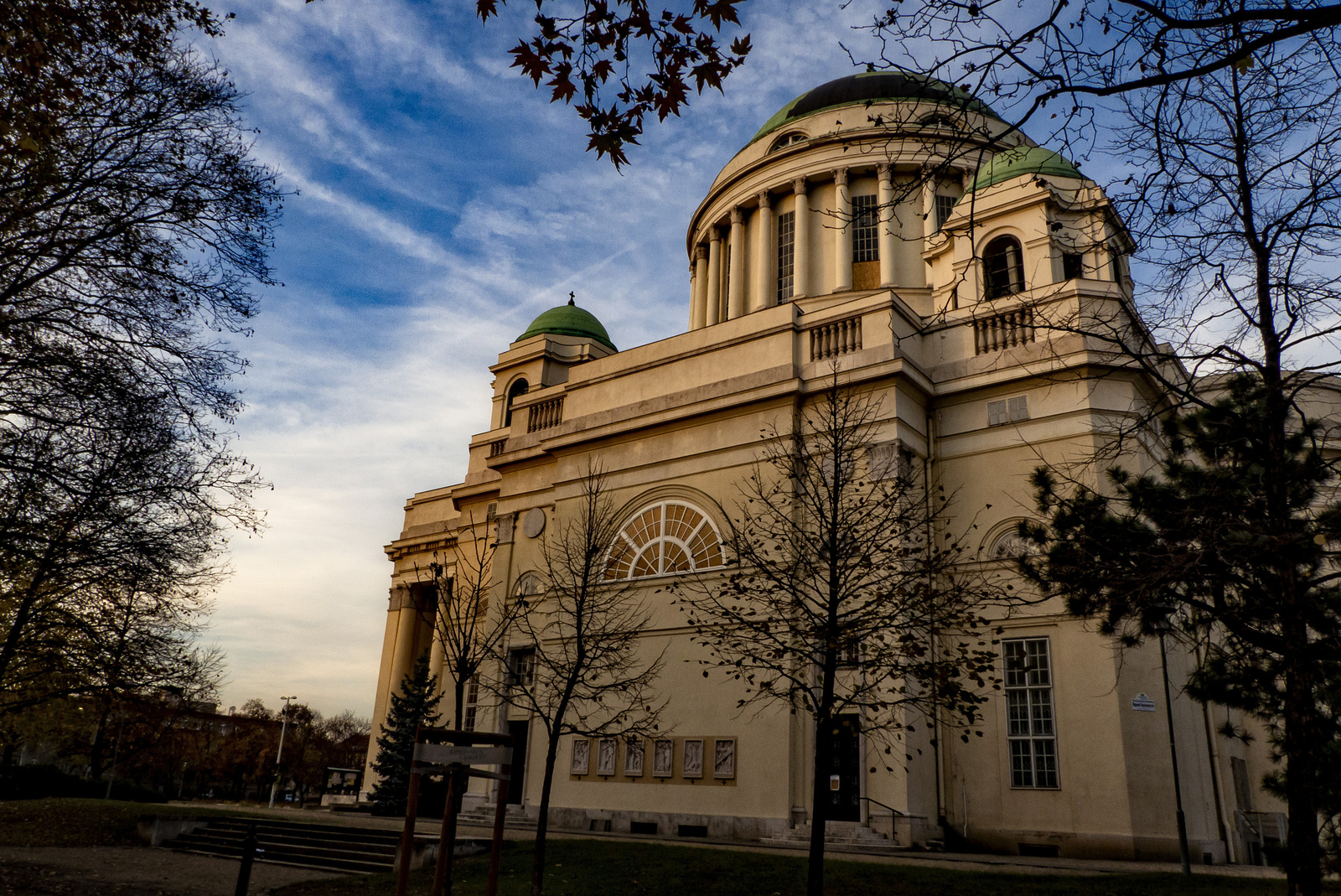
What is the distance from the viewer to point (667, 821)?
2009 centimetres

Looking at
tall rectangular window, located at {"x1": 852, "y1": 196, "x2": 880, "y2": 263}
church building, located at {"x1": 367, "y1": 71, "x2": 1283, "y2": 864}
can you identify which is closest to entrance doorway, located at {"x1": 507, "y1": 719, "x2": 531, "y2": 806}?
church building, located at {"x1": 367, "y1": 71, "x2": 1283, "y2": 864}

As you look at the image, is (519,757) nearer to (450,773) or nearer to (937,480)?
(937,480)

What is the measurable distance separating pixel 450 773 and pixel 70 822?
677 inches

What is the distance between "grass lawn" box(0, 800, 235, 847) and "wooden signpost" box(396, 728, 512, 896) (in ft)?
46.9

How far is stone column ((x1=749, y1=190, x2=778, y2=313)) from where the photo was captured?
31172 millimetres

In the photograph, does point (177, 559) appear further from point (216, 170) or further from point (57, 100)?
point (57, 100)

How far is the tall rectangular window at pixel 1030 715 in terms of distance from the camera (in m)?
17.9

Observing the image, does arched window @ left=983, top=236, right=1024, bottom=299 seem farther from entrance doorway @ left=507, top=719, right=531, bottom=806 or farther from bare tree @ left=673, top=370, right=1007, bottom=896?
entrance doorway @ left=507, top=719, right=531, bottom=806

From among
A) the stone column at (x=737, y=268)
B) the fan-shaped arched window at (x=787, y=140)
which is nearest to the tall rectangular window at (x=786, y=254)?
the stone column at (x=737, y=268)

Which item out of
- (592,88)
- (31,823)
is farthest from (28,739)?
(592,88)

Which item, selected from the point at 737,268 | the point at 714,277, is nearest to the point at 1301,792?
the point at 737,268

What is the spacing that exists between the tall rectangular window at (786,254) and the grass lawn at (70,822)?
2276 cm

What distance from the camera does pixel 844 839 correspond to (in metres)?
17.5

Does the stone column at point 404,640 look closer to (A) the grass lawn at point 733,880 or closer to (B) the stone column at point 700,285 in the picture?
(B) the stone column at point 700,285
